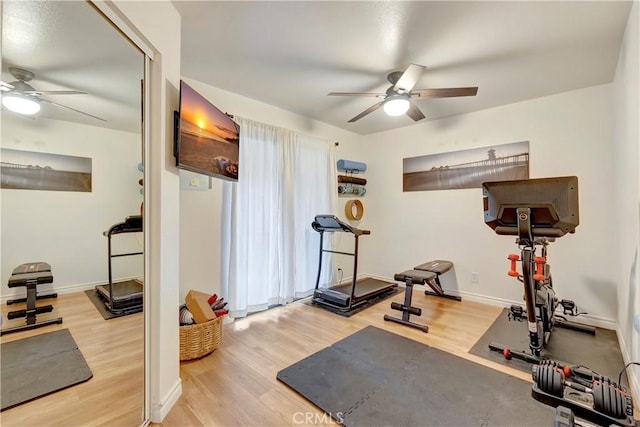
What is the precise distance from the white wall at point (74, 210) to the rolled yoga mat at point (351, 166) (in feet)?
10.9

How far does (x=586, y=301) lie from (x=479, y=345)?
1.60m

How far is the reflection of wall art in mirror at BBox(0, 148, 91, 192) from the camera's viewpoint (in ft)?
3.73

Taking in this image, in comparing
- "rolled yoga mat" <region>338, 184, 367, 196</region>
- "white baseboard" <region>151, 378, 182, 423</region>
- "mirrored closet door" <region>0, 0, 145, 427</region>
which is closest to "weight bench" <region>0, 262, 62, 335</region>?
"mirrored closet door" <region>0, 0, 145, 427</region>

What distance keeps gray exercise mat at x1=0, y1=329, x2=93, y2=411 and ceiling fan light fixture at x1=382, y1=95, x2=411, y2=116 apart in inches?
118

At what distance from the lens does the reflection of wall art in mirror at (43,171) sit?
1.14 metres

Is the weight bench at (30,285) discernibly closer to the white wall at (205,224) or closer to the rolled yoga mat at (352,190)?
the white wall at (205,224)

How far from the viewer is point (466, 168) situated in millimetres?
3961

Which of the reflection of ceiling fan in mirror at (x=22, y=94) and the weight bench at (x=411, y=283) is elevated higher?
the reflection of ceiling fan in mirror at (x=22, y=94)

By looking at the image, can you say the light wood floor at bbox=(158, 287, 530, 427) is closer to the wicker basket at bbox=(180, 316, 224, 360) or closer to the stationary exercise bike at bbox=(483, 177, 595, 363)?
the wicker basket at bbox=(180, 316, 224, 360)

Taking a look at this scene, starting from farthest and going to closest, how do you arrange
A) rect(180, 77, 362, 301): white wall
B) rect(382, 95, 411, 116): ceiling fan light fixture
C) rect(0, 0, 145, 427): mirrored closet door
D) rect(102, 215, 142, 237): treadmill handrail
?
rect(180, 77, 362, 301): white wall → rect(382, 95, 411, 116): ceiling fan light fixture → rect(102, 215, 142, 237): treadmill handrail → rect(0, 0, 145, 427): mirrored closet door

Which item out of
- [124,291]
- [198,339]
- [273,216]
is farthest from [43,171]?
[273,216]

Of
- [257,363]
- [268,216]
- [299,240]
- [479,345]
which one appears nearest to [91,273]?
[257,363]

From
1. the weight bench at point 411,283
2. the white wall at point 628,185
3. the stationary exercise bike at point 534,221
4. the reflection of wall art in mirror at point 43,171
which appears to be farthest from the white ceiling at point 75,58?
the white wall at point 628,185

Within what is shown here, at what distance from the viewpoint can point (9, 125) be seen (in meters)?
1.12
